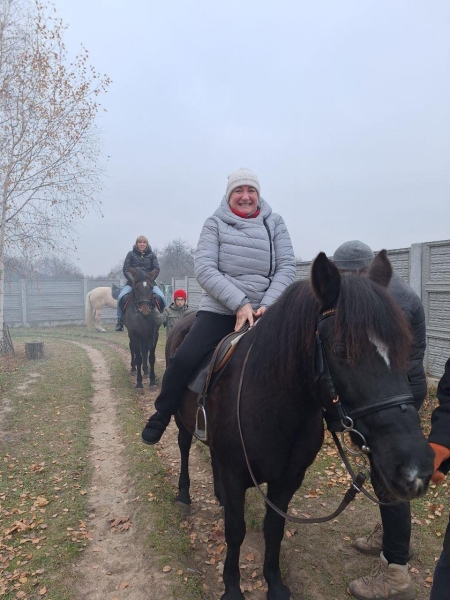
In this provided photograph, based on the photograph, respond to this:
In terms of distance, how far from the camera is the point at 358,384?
69.7 inches

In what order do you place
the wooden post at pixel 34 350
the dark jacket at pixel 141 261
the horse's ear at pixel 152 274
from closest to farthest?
the horse's ear at pixel 152 274, the dark jacket at pixel 141 261, the wooden post at pixel 34 350

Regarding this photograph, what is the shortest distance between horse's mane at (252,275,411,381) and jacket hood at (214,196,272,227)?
3.28ft

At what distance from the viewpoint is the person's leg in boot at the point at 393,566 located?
9.67ft

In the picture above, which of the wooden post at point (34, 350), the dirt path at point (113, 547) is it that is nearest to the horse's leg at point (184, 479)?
the dirt path at point (113, 547)

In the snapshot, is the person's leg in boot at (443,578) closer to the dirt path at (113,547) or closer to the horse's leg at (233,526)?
the horse's leg at (233,526)

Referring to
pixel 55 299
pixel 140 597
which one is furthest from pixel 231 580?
pixel 55 299

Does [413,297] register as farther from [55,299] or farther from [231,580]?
[55,299]

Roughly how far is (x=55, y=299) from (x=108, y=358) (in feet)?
49.8

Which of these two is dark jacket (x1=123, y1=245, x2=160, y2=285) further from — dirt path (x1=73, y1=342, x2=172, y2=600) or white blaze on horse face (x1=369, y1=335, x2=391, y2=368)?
white blaze on horse face (x1=369, y1=335, x2=391, y2=368)

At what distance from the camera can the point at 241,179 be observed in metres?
3.31

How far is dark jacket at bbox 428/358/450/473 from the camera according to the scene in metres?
1.86

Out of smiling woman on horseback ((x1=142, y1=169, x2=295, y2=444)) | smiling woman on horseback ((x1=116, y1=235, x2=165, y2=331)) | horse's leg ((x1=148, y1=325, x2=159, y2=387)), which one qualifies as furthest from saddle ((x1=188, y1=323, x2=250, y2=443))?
smiling woman on horseback ((x1=116, y1=235, x2=165, y2=331))

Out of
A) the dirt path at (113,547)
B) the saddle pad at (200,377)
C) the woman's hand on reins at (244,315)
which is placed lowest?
the dirt path at (113,547)

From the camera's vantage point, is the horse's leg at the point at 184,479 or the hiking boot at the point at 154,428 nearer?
the hiking boot at the point at 154,428
